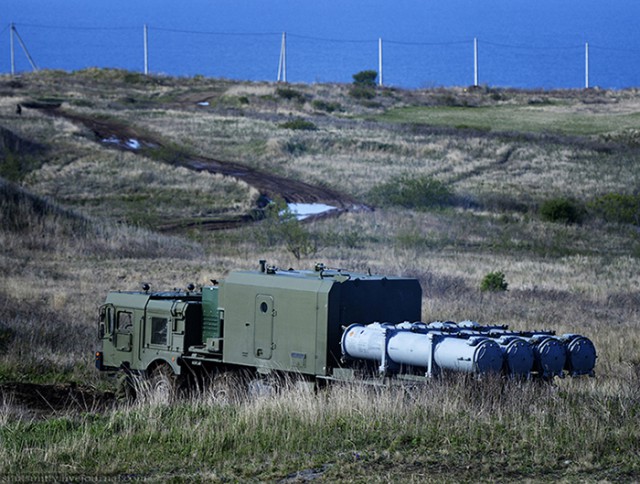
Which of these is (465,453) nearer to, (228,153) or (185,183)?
(185,183)

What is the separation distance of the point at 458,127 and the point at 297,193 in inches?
1058

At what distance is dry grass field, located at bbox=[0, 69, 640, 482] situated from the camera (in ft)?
33.5

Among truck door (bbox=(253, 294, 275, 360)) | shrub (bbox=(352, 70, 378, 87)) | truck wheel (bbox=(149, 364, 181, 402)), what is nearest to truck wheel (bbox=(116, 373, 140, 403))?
truck wheel (bbox=(149, 364, 181, 402))

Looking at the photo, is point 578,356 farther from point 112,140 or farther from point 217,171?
point 112,140

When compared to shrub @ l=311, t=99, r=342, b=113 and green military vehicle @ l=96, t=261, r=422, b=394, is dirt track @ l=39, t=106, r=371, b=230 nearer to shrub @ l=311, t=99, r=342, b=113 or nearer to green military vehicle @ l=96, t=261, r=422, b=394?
shrub @ l=311, t=99, r=342, b=113

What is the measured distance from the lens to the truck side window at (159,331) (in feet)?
52.5

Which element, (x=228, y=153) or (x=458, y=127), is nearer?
(x=228, y=153)

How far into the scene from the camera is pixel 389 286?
48.7 ft

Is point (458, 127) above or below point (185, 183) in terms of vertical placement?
above

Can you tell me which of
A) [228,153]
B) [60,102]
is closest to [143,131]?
[228,153]

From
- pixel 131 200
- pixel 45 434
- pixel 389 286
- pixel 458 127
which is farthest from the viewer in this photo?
pixel 458 127

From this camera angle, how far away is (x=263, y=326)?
14273mm

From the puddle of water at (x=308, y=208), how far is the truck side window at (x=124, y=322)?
103 ft

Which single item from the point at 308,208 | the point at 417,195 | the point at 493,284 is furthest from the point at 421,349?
the point at 417,195
